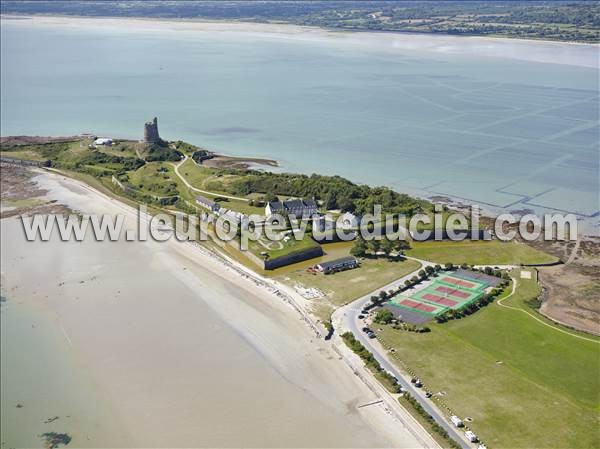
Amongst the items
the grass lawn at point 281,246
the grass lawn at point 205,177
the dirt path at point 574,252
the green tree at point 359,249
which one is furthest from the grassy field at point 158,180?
the dirt path at point 574,252

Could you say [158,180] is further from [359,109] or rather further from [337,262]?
[359,109]

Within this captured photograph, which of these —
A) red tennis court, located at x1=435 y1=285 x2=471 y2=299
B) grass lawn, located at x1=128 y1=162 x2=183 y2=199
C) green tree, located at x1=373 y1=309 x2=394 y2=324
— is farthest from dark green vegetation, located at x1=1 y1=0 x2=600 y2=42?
green tree, located at x1=373 y1=309 x2=394 y2=324

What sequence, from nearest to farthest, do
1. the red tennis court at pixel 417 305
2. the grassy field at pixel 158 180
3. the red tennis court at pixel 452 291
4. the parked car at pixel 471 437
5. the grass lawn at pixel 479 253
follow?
the parked car at pixel 471 437 < the red tennis court at pixel 417 305 < the red tennis court at pixel 452 291 < the grass lawn at pixel 479 253 < the grassy field at pixel 158 180

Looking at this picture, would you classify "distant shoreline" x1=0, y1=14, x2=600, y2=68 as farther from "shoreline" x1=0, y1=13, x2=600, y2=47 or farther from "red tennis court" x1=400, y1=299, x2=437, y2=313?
"red tennis court" x1=400, y1=299, x2=437, y2=313

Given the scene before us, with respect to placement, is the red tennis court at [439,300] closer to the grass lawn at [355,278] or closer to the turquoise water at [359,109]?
the grass lawn at [355,278]

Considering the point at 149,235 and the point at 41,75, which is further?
the point at 41,75

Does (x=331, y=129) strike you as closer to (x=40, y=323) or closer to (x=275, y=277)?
(x=275, y=277)

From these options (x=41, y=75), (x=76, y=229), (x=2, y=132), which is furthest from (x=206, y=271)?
(x=41, y=75)
